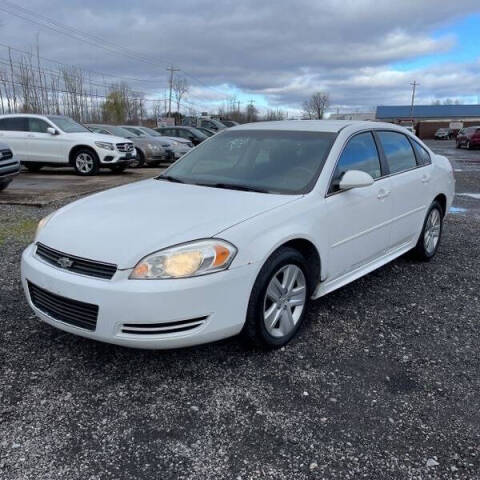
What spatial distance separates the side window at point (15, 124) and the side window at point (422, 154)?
37.0 ft

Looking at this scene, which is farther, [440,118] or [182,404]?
[440,118]

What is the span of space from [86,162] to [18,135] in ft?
6.72

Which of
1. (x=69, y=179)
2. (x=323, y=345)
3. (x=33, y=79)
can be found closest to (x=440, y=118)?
(x=33, y=79)

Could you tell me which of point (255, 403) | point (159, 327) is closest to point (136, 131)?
point (159, 327)

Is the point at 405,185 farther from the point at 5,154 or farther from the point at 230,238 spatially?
the point at 5,154

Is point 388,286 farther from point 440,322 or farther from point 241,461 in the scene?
→ point 241,461

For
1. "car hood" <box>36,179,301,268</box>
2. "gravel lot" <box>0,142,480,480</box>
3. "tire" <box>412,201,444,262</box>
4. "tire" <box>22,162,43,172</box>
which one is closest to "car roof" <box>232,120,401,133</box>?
"car hood" <box>36,179,301,268</box>

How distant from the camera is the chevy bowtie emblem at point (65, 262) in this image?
9.45 ft

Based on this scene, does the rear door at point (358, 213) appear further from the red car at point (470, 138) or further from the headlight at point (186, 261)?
the red car at point (470, 138)

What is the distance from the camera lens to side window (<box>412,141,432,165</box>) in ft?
17.0

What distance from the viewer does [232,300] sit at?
285 cm

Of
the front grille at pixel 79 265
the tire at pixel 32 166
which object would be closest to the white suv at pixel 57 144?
the tire at pixel 32 166

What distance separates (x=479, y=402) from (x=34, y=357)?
2.84 metres

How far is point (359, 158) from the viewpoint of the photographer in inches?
163
